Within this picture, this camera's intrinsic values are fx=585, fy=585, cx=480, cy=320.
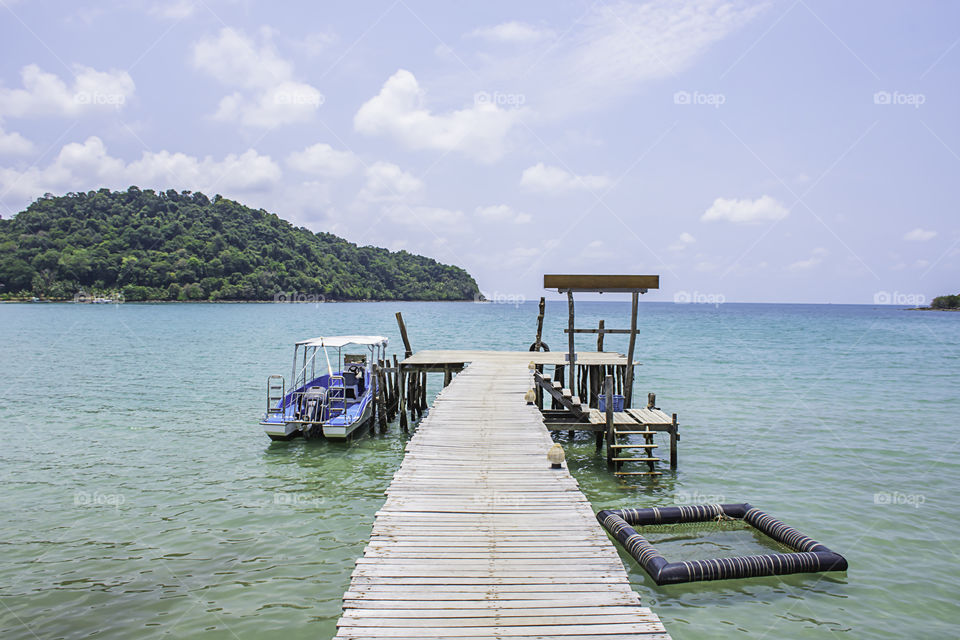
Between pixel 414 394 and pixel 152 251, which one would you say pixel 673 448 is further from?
pixel 152 251

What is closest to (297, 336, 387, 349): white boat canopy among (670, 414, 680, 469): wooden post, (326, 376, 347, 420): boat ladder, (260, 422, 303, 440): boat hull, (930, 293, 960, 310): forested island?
(326, 376, 347, 420): boat ladder

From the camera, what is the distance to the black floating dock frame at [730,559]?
909 cm

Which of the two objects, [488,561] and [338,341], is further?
[338,341]

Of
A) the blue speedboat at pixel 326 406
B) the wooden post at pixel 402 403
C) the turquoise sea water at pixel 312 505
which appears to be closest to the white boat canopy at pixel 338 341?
the blue speedboat at pixel 326 406

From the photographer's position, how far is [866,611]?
8.59 meters

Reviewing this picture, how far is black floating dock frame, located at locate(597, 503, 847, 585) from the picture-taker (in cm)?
909

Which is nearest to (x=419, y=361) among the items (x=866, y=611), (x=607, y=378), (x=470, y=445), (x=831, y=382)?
(x=607, y=378)

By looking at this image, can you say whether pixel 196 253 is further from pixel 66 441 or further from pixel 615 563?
pixel 615 563

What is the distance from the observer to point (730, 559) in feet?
30.7

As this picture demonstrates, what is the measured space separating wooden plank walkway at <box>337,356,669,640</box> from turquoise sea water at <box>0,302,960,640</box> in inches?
83.0

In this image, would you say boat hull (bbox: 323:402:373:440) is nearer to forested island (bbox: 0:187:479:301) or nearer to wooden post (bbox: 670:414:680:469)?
wooden post (bbox: 670:414:680:469)

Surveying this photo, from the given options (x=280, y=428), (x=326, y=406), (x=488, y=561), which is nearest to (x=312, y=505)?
(x=280, y=428)

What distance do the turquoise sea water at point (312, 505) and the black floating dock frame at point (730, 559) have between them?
207mm

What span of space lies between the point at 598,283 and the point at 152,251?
5197 inches
